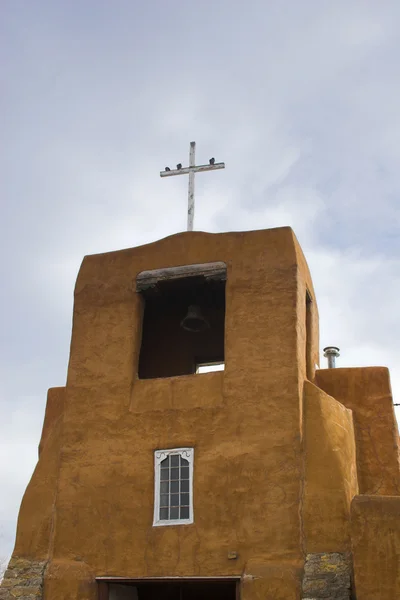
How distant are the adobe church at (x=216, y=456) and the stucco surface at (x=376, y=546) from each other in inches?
0.8

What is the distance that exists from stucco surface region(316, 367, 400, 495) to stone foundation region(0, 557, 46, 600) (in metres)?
6.07

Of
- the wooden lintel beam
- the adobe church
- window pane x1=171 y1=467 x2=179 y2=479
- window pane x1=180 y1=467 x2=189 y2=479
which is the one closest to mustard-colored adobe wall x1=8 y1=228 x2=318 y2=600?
the adobe church

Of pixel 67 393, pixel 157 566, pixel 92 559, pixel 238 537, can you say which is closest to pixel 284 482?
pixel 238 537

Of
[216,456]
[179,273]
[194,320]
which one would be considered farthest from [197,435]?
[179,273]

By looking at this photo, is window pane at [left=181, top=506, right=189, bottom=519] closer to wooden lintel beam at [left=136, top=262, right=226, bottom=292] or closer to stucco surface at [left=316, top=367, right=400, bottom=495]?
stucco surface at [left=316, top=367, right=400, bottom=495]

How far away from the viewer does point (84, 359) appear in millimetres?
16016

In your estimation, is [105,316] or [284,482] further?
[105,316]

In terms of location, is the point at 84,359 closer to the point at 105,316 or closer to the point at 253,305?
the point at 105,316

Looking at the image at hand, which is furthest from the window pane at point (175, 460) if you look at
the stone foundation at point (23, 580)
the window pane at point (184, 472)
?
the stone foundation at point (23, 580)

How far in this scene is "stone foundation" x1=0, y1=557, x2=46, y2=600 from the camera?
14172mm

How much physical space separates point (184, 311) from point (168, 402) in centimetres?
390

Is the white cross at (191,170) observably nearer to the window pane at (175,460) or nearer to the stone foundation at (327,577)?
the window pane at (175,460)

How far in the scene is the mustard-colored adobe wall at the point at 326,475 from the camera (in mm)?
13055

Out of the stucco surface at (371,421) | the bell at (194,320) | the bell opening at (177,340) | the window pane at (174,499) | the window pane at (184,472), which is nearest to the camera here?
the window pane at (174,499)
